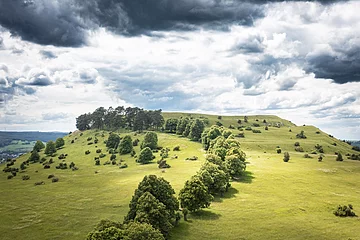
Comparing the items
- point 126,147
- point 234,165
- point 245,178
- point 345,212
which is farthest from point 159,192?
point 126,147

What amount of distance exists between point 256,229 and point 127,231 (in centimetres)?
2600

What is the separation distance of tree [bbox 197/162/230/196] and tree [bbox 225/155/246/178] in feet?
43.2

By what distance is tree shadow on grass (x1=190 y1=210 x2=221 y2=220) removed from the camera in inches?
2244

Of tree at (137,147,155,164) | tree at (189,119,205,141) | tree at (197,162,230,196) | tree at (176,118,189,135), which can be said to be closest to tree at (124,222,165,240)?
tree at (197,162,230,196)

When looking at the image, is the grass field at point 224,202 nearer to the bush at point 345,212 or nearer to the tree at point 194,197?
the bush at point 345,212

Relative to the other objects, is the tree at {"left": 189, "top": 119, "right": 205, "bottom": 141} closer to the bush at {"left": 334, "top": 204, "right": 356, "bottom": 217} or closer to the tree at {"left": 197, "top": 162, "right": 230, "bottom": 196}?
the tree at {"left": 197, "top": 162, "right": 230, "bottom": 196}

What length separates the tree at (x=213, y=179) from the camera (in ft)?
228

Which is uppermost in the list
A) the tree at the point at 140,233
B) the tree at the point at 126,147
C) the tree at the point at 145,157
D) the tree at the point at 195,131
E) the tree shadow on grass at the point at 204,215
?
the tree at the point at 195,131

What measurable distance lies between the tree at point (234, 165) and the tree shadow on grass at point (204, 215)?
28.7 m

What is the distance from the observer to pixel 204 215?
5856 centimetres

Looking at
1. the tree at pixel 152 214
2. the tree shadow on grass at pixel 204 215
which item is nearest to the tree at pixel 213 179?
the tree shadow on grass at pixel 204 215

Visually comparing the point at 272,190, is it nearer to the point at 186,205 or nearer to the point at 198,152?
the point at 186,205

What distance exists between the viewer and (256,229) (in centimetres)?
5103

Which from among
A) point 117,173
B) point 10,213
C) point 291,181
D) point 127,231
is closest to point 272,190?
point 291,181
